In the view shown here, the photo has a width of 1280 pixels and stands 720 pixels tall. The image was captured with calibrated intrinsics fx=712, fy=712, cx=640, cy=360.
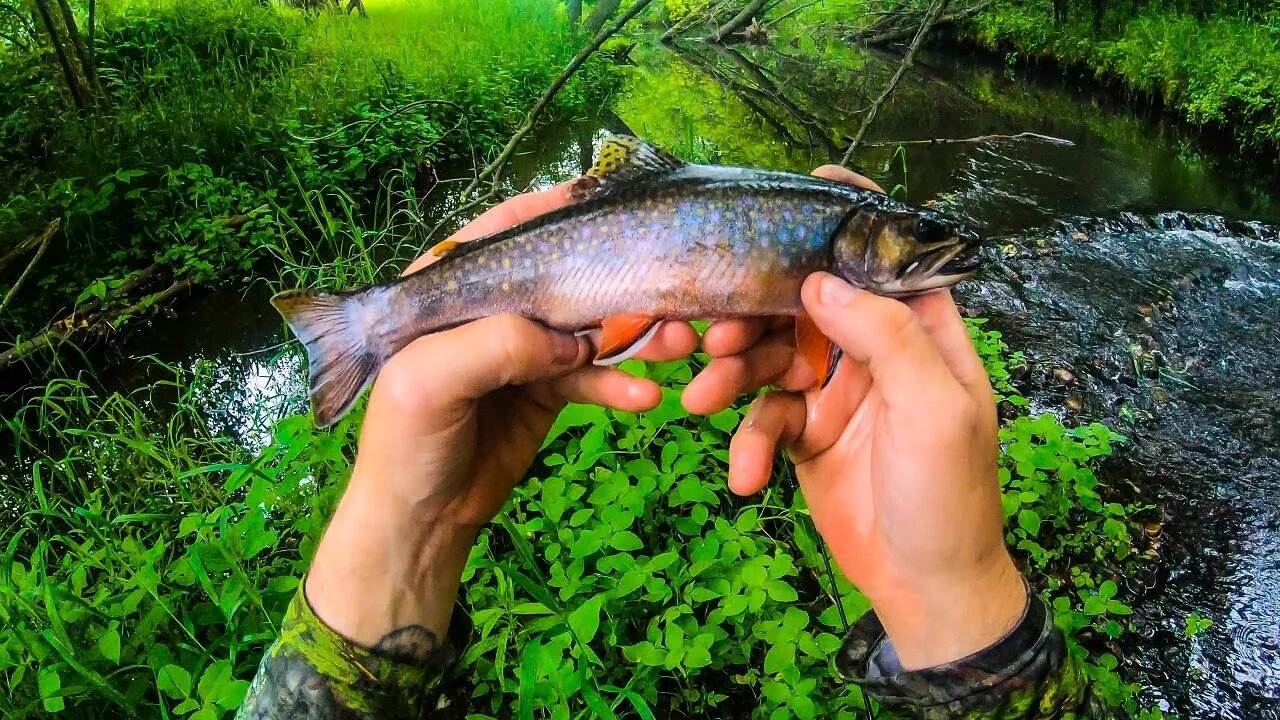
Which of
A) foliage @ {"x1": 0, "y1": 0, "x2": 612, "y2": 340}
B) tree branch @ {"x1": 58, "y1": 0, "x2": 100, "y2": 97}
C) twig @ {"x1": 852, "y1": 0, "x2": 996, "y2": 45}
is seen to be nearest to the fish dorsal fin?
foliage @ {"x1": 0, "y1": 0, "x2": 612, "y2": 340}

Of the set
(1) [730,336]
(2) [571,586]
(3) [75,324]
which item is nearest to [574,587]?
(2) [571,586]

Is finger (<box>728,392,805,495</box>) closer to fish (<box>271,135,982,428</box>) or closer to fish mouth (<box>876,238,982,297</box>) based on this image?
fish (<box>271,135,982,428</box>)

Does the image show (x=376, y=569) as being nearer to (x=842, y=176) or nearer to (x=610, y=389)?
(x=610, y=389)

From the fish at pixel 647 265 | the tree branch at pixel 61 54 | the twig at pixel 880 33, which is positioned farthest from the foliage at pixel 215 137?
the twig at pixel 880 33

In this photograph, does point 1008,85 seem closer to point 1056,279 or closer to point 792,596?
point 1056,279

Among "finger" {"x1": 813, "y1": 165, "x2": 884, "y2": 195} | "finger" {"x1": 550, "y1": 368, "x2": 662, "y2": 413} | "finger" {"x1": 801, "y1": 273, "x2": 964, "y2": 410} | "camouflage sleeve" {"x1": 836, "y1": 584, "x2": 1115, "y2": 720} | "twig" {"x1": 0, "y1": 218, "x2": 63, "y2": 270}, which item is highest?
"finger" {"x1": 813, "y1": 165, "x2": 884, "y2": 195}

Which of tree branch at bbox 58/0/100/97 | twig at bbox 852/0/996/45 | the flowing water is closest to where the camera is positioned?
the flowing water

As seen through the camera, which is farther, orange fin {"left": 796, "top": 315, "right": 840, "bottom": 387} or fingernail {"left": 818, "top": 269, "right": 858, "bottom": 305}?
orange fin {"left": 796, "top": 315, "right": 840, "bottom": 387}
